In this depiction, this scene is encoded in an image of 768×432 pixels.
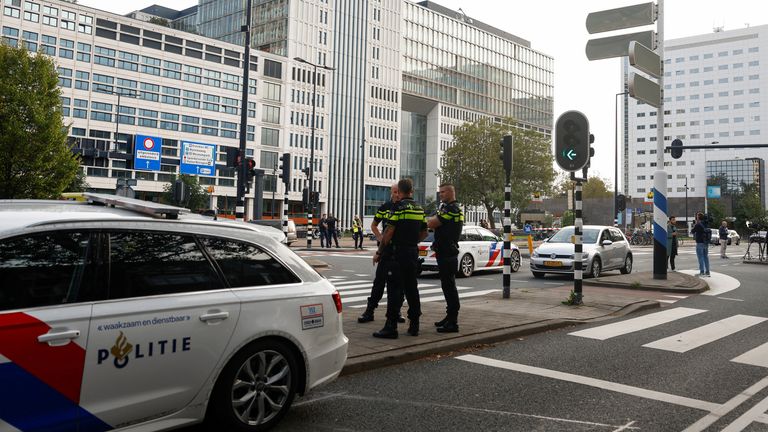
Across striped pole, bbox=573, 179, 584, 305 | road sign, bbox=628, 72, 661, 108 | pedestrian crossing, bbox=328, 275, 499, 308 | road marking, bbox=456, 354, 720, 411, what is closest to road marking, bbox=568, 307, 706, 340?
striped pole, bbox=573, 179, 584, 305

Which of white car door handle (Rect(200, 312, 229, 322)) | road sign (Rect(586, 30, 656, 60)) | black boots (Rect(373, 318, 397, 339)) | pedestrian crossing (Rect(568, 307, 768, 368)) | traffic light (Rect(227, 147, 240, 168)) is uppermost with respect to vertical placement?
road sign (Rect(586, 30, 656, 60))

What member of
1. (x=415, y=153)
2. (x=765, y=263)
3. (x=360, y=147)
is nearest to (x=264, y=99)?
(x=360, y=147)

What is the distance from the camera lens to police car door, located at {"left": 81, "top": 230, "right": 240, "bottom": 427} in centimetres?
332

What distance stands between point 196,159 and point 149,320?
44540mm

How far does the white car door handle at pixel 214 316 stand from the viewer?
375cm

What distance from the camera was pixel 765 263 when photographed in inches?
979

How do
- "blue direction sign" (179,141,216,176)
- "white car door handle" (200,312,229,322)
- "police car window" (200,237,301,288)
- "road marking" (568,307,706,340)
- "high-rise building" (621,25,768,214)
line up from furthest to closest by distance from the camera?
"high-rise building" (621,25,768,214), "blue direction sign" (179,141,216,176), "road marking" (568,307,706,340), "police car window" (200,237,301,288), "white car door handle" (200,312,229,322)

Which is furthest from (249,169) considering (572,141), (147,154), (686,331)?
(147,154)

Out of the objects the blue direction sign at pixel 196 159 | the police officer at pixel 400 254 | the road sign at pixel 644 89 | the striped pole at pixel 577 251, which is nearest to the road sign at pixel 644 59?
the road sign at pixel 644 89

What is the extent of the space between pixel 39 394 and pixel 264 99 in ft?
270

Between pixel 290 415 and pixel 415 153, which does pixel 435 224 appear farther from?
pixel 415 153

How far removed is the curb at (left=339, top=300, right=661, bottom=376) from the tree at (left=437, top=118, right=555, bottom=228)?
57.4 m

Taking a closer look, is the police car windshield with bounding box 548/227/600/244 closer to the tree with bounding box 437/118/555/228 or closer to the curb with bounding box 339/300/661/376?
the curb with bounding box 339/300/661/376

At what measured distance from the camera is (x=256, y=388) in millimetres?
4047
